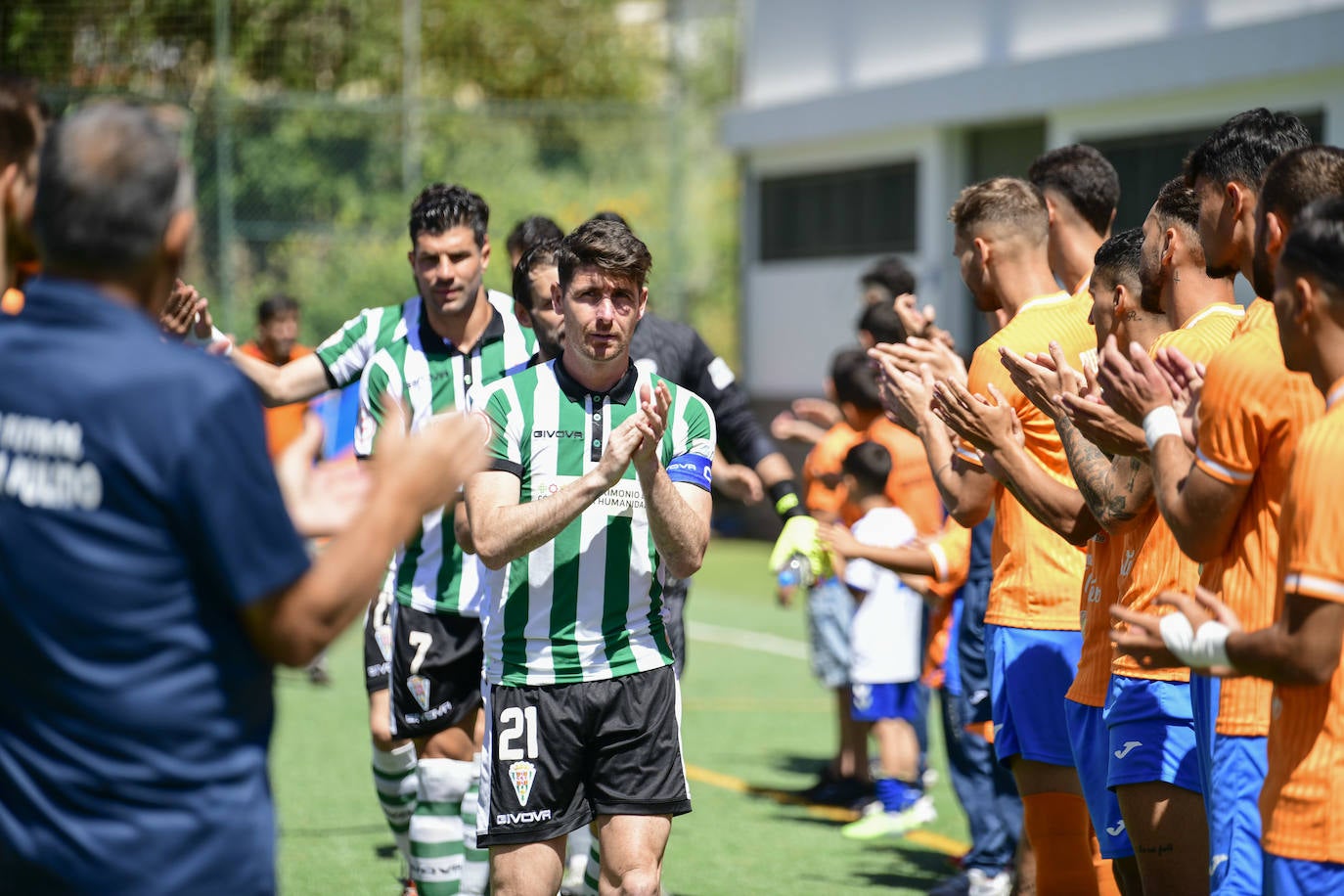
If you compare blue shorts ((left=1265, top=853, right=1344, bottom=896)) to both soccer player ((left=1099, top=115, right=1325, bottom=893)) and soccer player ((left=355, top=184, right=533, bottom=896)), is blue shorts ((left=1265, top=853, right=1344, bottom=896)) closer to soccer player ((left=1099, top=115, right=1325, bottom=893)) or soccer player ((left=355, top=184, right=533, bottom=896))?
soccer player ((left=1099, top=115, right=1325, bottom=893))

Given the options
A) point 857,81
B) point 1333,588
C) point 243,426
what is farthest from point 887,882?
point 857,81

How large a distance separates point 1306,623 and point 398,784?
14.2 ft

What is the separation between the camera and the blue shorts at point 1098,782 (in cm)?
465

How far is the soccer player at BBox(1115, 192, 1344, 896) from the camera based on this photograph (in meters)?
3.00

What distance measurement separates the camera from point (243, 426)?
270cm

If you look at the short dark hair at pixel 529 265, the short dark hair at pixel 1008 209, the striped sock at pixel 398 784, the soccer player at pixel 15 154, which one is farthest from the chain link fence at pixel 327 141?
the soccer player at pixel 15 154

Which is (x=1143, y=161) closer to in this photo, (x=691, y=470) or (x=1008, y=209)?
(x=1008, y=209)

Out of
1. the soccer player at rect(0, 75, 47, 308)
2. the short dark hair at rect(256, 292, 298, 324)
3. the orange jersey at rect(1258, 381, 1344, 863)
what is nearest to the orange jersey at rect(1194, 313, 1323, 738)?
the orange jersey at rect(1258, 381, 1344, 863)

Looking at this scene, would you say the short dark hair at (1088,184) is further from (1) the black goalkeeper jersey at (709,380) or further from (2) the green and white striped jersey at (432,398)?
(2) the green and white striped jersey at (432,398)

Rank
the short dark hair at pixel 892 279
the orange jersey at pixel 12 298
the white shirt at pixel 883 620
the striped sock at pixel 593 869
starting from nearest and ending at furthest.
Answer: the orange jersey at pixel 12 298, the striped sock at pixel 593 869, the white shirt at pixel 883 620, the short dark hair at pixel 892 279

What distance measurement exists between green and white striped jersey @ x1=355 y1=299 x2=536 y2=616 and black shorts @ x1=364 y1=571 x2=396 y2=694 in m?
0.32

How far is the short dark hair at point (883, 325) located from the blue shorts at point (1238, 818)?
460 cm

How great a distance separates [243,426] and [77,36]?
18430mm

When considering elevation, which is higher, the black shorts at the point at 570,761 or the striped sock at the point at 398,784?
the black shorts at the point at 570,761
